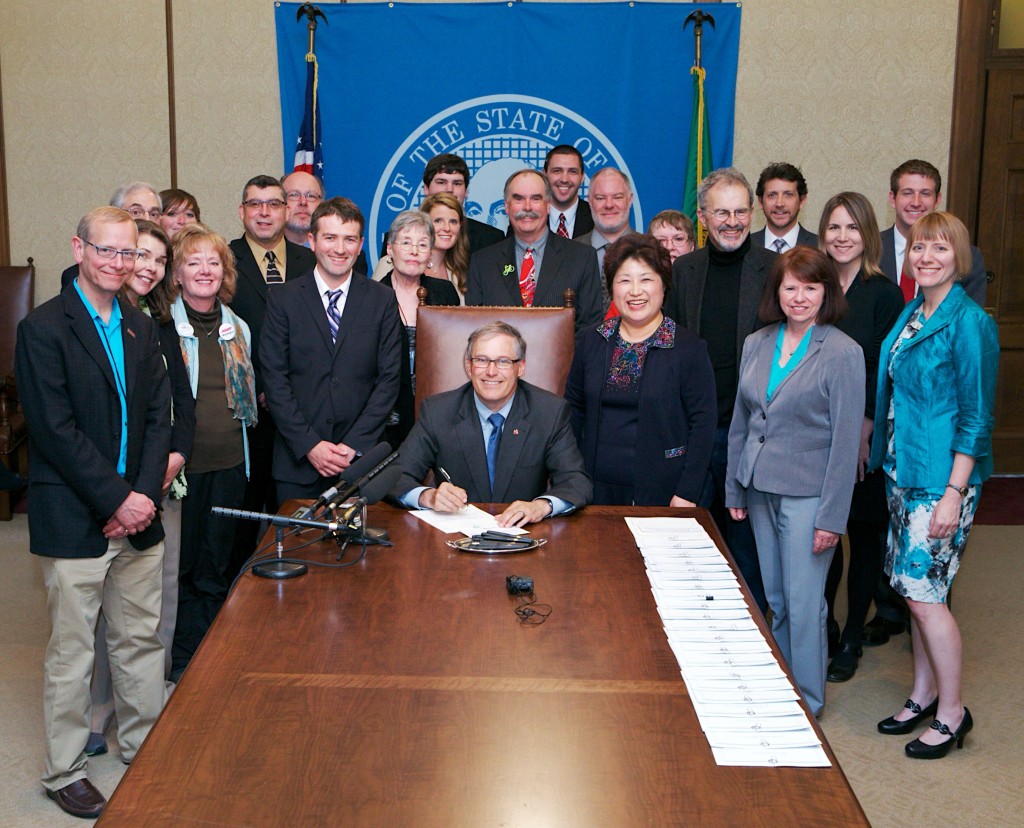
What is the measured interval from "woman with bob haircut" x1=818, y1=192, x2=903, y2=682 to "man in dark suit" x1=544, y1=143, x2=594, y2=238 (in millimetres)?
1338

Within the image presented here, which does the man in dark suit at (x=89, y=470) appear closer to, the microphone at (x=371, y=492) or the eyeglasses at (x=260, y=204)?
the microphone at (x=371, y=492)

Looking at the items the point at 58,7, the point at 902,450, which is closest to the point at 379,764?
the point at 902,450

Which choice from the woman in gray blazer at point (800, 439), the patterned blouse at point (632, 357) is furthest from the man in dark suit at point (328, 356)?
the woman in gray blazer at point (800, 439)

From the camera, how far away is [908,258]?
3270 millimetres

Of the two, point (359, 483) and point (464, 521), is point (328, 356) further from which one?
point (359, 483)

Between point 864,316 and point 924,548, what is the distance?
92cm

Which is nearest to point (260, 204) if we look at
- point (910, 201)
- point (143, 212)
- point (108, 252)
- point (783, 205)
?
point (143, 212)

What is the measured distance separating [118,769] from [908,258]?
2.84 m

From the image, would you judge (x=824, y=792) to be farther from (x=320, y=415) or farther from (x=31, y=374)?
(x=320, y=415)

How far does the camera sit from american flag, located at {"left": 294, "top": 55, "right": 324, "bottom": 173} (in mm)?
5816

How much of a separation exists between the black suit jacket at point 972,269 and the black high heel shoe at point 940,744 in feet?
5.04

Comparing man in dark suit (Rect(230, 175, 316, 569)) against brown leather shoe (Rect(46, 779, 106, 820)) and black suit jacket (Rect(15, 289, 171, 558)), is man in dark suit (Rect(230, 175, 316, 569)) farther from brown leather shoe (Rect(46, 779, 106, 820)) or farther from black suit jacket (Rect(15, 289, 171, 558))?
brown leather shoe (Rect(46, 779, 106, 820))

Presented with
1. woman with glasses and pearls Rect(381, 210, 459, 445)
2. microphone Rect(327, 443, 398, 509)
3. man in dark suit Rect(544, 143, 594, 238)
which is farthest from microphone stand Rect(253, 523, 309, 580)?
man in dark suit Rect(544, 143, 594, 238)

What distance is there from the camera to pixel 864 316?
377cm
